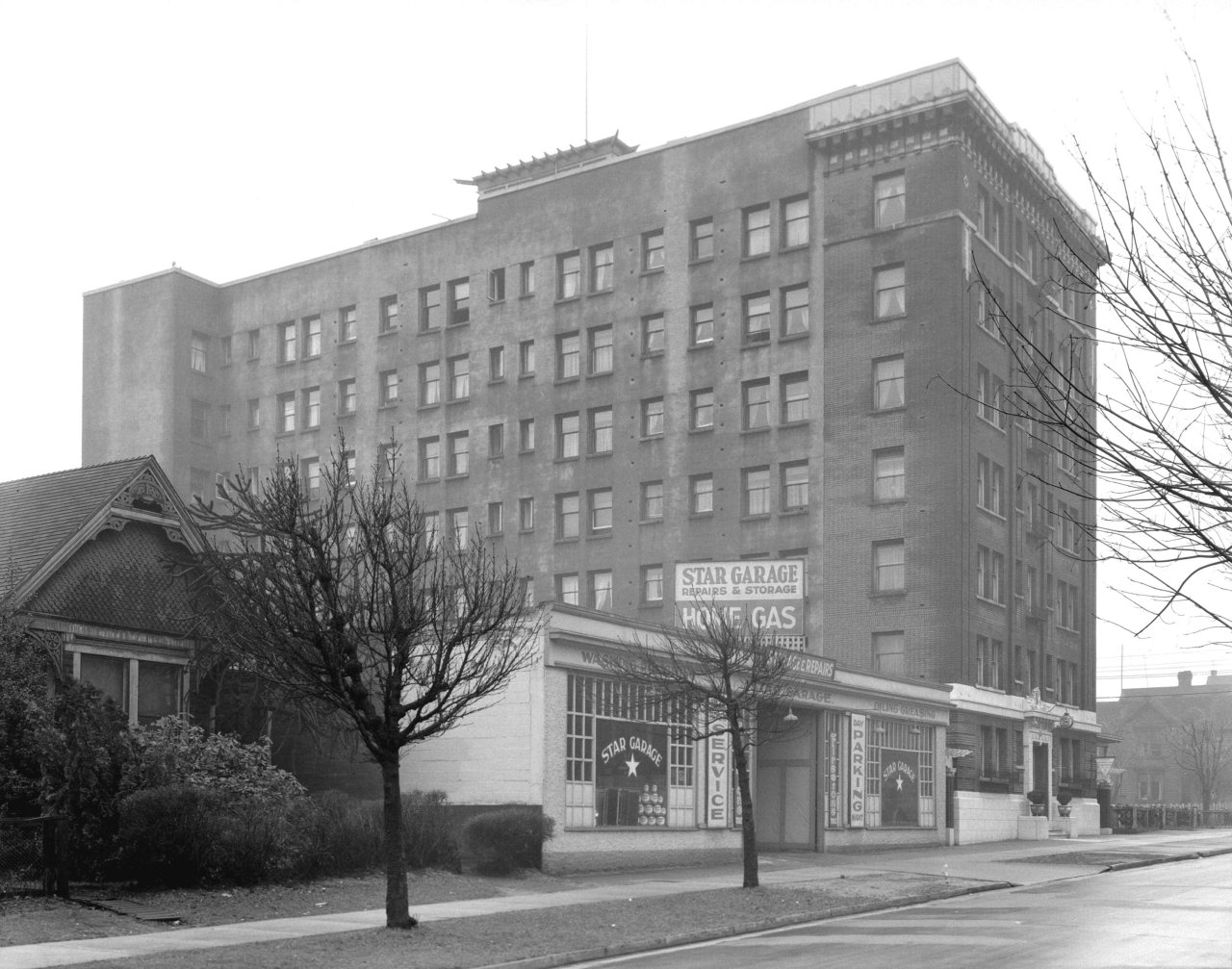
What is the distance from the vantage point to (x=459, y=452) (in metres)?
67.3

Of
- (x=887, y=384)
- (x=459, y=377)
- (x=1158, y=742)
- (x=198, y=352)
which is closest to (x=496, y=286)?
(x=459, y=377)

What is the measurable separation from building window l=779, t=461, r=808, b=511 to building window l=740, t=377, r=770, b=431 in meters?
1.94

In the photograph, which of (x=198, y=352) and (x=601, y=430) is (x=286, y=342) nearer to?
(x=198, y=352)

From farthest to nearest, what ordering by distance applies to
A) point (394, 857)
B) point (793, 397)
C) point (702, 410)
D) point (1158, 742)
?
point (1158, 742) < point (702, 410) < point (793, 397) < point (394, 857)

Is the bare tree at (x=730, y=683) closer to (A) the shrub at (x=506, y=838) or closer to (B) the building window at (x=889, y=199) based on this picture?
(A) the shrub at (x=506, y=838)

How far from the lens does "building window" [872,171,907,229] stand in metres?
57.5

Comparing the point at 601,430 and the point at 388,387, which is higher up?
the point at 388,387

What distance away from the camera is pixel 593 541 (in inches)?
2472

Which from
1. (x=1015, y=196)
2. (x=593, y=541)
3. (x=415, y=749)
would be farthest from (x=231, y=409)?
(x=415, y=749)

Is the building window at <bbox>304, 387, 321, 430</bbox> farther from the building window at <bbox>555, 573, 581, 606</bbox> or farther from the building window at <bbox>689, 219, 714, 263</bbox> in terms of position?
the building window at <bbox>689, 219, 714, 263</bbox>

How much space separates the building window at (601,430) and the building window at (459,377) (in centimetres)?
667

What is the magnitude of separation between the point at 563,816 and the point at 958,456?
92.0 feet

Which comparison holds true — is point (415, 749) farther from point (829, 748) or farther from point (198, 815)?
point (829, 748)

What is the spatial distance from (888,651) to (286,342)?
33360mm
